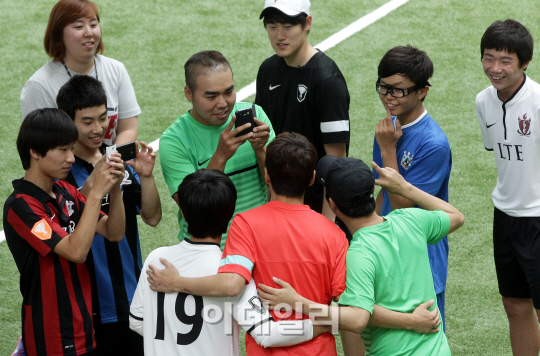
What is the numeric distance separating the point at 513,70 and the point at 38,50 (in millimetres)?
6347

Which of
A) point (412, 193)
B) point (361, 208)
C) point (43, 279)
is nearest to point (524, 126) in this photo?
point (412, 193)

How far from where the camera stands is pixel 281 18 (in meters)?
4.25

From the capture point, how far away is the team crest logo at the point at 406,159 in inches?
142

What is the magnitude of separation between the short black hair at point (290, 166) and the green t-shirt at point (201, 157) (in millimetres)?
745

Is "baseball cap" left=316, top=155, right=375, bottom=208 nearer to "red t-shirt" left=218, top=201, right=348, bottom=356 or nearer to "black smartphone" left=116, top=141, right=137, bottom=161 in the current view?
"red t-shirt" left=218, top=201, right=348, bottom=356

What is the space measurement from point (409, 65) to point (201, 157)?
1196 millimetres

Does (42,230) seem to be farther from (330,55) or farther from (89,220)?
(330,55)

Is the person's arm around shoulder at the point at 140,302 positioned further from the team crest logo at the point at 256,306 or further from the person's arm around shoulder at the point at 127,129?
the person's arm around shoulder at the point at 127,129

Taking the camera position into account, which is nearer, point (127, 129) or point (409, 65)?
point (409, 65)

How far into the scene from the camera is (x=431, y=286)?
3.03 metres

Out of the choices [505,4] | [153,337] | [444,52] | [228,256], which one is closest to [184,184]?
[228,256]

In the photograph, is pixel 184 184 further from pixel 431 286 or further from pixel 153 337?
pixel 431 286

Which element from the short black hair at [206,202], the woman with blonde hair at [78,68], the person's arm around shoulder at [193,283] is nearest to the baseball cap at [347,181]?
the short black hair at [206,202]

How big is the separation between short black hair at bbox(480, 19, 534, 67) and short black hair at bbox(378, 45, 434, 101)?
44cm
